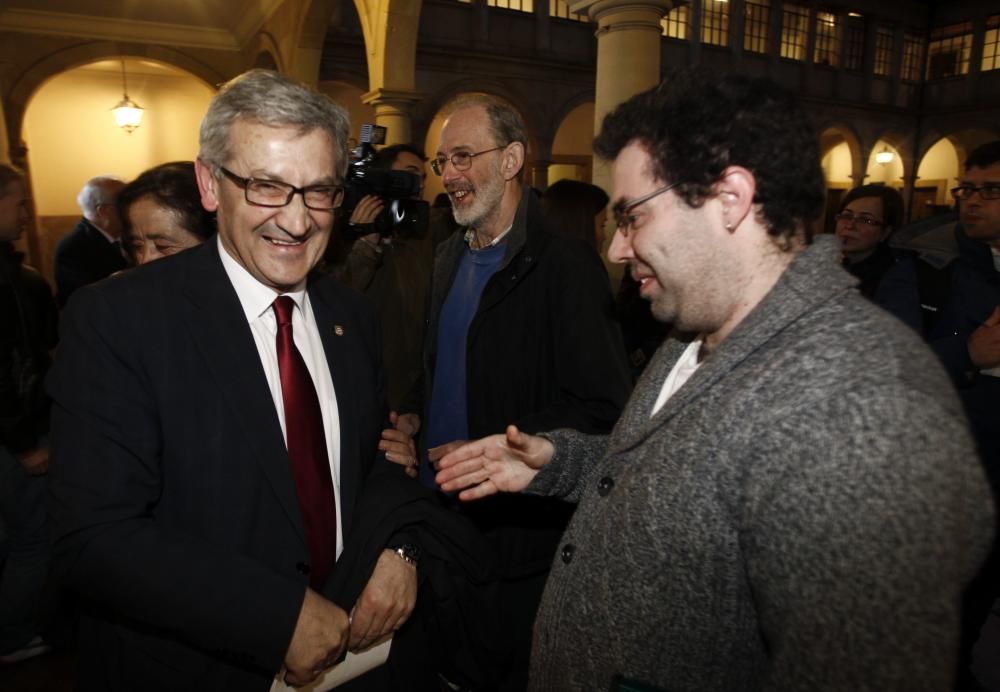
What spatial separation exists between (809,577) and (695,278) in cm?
57

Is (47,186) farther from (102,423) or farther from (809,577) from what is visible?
(809,577)

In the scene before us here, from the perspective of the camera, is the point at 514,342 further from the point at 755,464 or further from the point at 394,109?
the point at 394,109

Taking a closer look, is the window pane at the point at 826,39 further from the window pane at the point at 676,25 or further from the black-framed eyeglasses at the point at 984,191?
the black-framed eyeglasses at the point at 984,191

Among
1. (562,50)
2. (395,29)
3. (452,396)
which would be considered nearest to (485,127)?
(452,396)

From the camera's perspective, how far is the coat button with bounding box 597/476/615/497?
127 cm

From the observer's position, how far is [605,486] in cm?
128

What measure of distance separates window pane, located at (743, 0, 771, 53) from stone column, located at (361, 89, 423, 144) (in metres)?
13.1

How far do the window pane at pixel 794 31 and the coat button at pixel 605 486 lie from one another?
20.1m

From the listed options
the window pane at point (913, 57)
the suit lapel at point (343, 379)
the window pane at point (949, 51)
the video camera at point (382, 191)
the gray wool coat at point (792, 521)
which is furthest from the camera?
the window pane at point (913, 57)

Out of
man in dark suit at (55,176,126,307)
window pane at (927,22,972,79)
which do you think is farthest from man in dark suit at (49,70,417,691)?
window pane at (927,22,972,79)

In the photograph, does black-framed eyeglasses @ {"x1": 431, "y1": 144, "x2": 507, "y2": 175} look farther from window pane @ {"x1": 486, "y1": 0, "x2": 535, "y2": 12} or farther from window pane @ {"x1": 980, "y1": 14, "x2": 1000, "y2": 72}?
window pane @ {"x1": 980, "y1": 14, "x2": 1000, "y2": 72}

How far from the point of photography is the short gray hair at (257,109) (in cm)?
142

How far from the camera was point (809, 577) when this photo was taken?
0.85m

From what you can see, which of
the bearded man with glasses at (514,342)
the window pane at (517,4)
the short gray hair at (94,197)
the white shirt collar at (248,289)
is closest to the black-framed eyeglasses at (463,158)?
the bearded man with glasses at (514,342)
